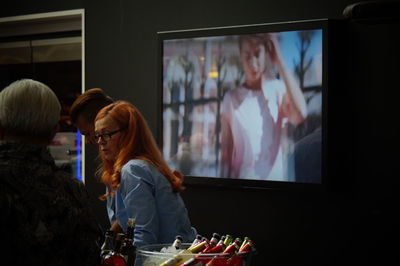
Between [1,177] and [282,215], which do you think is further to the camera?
[282,215]

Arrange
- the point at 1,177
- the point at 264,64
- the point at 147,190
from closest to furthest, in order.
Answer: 1. the point at 1,177
2. the point at 147,190
3. the point at 264,64

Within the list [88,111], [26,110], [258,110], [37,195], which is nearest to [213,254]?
[37,195]

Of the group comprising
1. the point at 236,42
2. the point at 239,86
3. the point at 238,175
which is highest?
the point at 236,42

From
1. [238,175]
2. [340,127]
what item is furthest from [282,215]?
[340,127]

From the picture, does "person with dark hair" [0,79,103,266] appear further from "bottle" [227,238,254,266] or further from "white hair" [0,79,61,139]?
"bottle" [227,238,254,266]

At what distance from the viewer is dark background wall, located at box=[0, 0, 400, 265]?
170 inches

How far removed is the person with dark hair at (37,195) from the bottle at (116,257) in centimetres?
22

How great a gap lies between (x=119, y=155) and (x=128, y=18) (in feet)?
8.52

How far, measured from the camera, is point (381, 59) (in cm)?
432

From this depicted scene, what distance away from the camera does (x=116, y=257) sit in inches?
87.7

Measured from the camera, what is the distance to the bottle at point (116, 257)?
7.27ft

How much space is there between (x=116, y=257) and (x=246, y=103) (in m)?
2.68

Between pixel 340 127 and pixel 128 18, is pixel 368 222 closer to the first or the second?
pixel 340 127

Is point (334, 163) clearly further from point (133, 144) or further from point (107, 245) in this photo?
point (107, 245)
